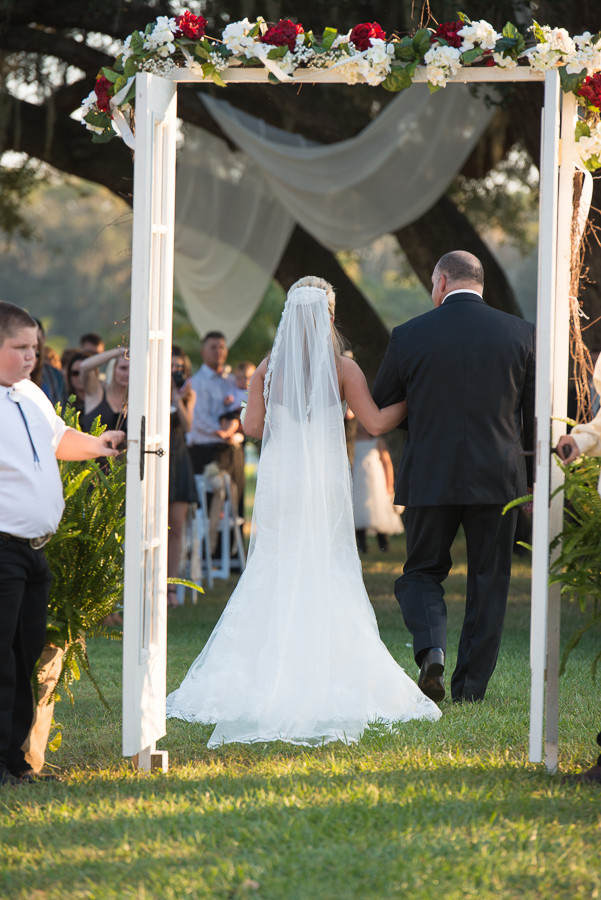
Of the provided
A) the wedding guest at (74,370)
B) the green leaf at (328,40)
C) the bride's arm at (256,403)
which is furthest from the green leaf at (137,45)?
the wedding guest at (74,370)

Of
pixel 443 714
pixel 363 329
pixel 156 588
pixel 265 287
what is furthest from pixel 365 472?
pixel 156 588

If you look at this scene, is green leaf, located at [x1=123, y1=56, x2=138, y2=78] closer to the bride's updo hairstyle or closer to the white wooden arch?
the white wooden arch

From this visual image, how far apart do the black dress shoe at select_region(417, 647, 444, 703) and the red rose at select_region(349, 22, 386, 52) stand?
2.77 meters

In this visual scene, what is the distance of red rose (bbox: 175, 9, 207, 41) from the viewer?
4.19 m

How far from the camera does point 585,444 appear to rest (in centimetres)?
395

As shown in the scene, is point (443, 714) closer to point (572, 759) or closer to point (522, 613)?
point (572, 759)

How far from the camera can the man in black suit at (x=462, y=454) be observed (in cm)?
538

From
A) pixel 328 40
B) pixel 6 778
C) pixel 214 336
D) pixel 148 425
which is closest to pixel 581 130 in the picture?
pixel 328 40

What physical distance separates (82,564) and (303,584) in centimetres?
126

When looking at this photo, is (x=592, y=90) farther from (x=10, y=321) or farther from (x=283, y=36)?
(x=10, y=321)

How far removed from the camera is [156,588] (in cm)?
429

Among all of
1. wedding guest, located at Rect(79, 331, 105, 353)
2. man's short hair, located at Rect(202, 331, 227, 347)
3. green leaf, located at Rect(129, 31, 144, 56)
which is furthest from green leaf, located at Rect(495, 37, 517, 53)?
man's short hair, located at Rect(202, 331, 227, 347)

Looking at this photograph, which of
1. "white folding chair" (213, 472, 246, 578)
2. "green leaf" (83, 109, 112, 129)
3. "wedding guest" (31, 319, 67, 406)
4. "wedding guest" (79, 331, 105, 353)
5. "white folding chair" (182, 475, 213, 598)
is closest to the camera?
"green leaf" (83, 109, 112, 129)

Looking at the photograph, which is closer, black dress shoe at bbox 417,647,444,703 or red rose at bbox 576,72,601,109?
red rose at bbox 576,72,601,109
